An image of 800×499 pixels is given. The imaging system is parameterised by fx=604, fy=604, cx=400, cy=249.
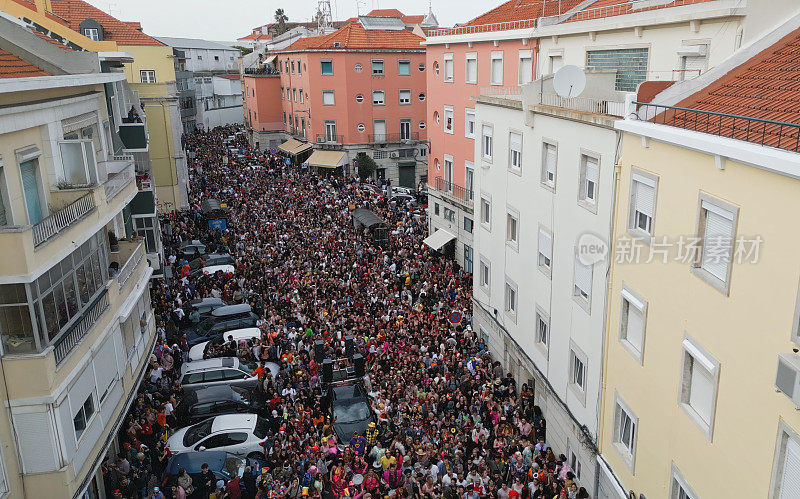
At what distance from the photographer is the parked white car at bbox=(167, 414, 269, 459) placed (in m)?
16.9

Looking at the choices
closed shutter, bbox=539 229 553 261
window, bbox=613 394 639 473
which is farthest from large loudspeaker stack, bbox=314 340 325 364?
window, bbox=613 394 639 473

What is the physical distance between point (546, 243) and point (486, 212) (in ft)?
18.4

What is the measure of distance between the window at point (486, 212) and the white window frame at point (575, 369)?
7.21 metres

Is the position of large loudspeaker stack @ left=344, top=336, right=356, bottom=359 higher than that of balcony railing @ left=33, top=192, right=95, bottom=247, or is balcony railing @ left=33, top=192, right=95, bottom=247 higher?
balcony railing @ left=33, top=192, right=95, bottom=247

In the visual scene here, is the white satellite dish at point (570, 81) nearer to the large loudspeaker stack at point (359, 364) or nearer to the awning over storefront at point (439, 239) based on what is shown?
the large loudspeaker stack at point (359, 364)

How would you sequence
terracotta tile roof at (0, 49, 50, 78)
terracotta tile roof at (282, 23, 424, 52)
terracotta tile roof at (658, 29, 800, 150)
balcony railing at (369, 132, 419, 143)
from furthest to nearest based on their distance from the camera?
balcony railing at (369, 132, 419, 143) < terracotta tile roof at (282, 23, 424, 52) < terracotta tile roof at (0, 49, 50, 78) < terracotta tile roof at (658, 29, 800, 150)

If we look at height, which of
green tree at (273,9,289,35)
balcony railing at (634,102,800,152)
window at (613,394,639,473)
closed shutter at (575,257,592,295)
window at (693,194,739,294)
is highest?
green tree at (273,9,289,35)

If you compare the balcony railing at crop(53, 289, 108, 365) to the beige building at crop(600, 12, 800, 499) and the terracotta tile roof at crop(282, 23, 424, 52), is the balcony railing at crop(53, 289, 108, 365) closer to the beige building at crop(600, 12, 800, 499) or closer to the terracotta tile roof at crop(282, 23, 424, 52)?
the beige building at crop(600, 12, 800, 499)

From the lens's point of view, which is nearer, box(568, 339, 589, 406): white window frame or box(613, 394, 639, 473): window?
box(613, 394, 639, 473): window

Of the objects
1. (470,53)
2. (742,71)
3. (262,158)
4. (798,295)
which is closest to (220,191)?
(262,158)

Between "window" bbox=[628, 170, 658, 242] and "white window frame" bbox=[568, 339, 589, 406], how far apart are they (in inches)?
167

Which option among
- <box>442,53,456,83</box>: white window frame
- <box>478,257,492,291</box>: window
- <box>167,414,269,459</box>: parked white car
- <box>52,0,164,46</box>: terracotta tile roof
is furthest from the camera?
<box>52,0,164,46</box>: terracotta tile roof

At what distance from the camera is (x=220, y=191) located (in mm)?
46594

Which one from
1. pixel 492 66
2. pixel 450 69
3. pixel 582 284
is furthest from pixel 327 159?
pixel 582 284
